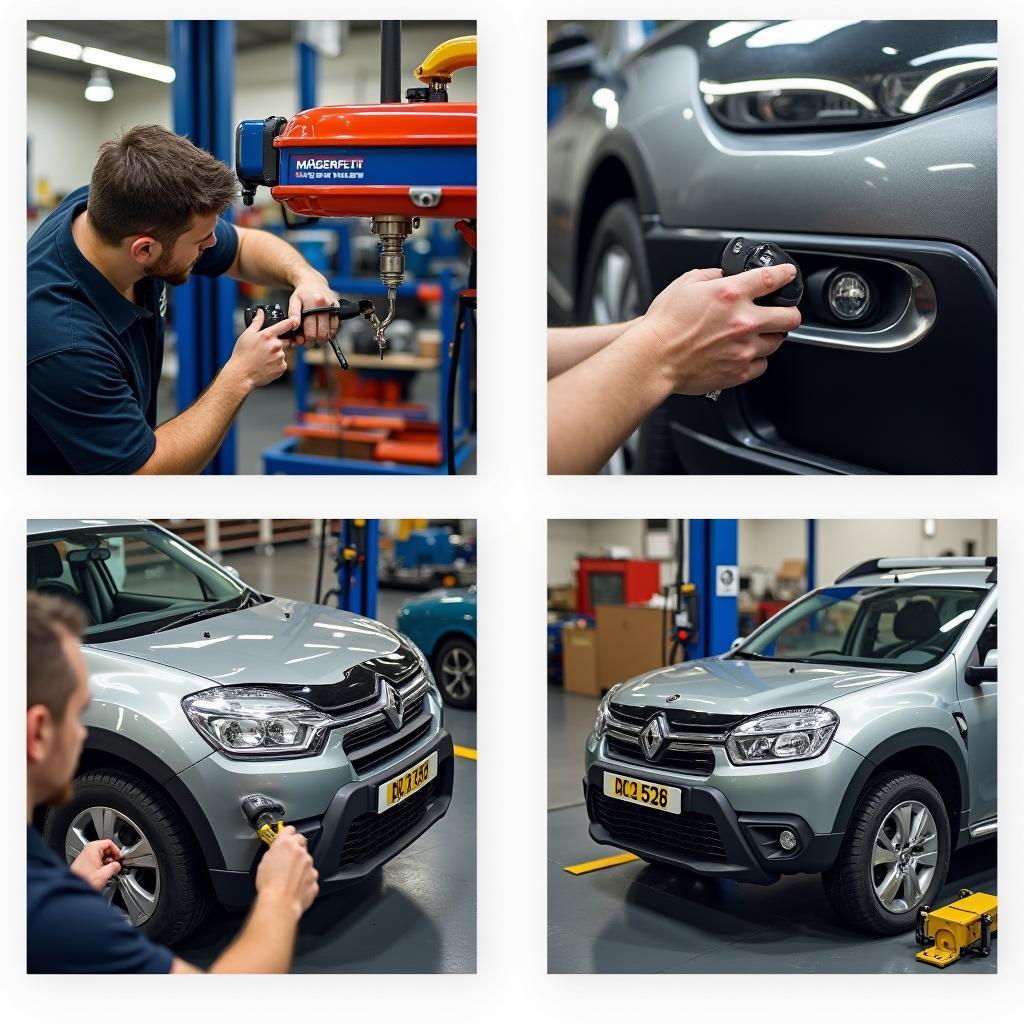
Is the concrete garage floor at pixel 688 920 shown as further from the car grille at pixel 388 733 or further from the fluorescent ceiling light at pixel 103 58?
the fluorescent ceiling light at pixel 103 58

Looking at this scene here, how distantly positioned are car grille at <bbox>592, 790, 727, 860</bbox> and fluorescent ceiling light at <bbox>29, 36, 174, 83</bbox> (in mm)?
1289

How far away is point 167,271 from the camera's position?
1.24 m

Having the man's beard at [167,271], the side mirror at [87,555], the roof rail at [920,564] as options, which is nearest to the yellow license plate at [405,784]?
the side mirror at [87,555]

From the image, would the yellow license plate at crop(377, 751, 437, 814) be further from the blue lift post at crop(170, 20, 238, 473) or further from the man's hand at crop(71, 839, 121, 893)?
the blue lift post at crop(170, 20, 238, 473)

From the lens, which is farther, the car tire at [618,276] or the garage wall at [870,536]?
the car tire at [618,276]

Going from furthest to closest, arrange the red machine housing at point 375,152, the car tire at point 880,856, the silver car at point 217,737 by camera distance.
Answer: the car tire at point 880,856 < the silver car at point 217,737 < the red machine housing at point 375,152

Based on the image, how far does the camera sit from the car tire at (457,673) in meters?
1.31

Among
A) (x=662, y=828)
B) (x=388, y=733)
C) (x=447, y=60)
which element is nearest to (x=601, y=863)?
(x=662, y=828)

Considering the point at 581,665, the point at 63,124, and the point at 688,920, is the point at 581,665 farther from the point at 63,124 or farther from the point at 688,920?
the point at 63,124

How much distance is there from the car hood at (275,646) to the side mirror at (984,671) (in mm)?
737

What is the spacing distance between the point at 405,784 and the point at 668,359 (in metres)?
0.60

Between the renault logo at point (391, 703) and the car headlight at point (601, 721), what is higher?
the renault logo at point (391, 703)

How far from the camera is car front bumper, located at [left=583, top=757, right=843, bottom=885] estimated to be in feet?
4.42
